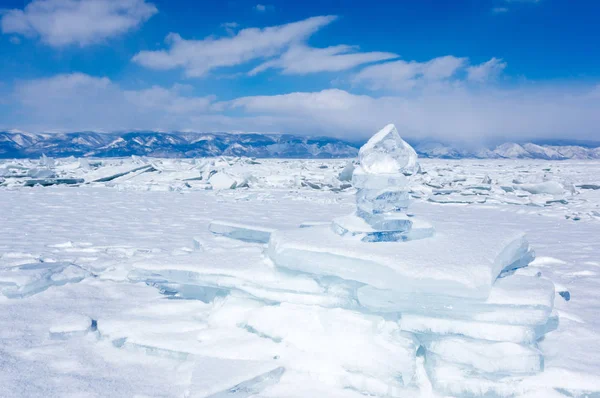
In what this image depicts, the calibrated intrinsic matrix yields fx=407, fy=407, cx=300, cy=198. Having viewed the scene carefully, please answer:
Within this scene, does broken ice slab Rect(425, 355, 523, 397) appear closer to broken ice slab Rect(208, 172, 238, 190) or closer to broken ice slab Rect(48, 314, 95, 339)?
broken ice slab Rect(48, 314, 95, 339)

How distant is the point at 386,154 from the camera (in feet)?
8.65

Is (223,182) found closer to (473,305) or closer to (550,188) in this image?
(550,188)

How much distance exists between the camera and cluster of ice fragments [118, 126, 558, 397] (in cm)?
177

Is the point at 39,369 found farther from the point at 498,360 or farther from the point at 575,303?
the point at 575,303

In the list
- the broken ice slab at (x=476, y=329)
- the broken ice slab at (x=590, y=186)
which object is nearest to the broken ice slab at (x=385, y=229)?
the broken ice slab at (x=476, y=329)

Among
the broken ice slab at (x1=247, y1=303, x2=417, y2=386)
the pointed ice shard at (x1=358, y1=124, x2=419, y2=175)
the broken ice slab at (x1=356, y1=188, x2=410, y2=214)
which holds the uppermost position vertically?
the pointed ice shard at (x1=358, y1=124, x2=419, y2=175)

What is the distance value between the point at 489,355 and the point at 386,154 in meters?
1.32

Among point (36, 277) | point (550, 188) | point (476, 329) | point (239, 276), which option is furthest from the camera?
point (550, 188)

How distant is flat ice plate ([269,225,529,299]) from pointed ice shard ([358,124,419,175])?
49 centimetres

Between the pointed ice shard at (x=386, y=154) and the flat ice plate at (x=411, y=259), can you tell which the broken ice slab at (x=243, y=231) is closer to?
the flat ice plate at (x=411, y=259)

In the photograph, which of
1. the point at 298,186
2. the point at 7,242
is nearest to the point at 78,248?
the point at 7,242

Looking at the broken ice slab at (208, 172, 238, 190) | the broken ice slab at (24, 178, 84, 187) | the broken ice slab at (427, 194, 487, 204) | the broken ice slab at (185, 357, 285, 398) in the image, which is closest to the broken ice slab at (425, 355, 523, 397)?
the broken ice slab at (185, 357, 285, 398)

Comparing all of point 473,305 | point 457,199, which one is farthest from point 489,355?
point 457,199

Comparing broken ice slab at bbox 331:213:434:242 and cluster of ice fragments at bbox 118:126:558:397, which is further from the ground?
broken ice slab at bbox 331:213:434:242
